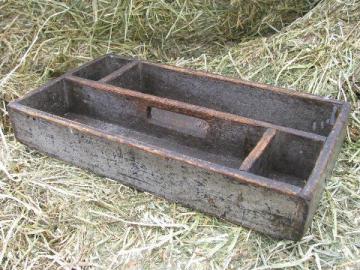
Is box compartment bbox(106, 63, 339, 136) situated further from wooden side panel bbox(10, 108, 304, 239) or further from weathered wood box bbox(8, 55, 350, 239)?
wooden side panel bbox(10, 108, 304, 239)

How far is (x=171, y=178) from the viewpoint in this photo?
2.46m

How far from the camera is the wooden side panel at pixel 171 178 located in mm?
2230

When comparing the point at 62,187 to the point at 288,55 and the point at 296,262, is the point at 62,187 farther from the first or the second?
the point at 288,55

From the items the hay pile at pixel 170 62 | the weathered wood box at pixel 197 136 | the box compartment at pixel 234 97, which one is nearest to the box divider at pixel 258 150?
the weathered wood box at pixel 197 136

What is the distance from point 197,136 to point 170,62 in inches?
37.6

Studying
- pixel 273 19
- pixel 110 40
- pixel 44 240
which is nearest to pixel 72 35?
pixel 110 40

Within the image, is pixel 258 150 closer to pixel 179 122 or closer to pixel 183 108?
pixel 183 108

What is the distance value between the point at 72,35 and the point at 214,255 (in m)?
2.15

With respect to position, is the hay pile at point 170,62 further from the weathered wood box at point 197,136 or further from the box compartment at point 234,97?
the box compartment at point 234,97

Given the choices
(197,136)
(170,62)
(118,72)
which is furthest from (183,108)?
(170,62)

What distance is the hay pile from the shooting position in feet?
7.46

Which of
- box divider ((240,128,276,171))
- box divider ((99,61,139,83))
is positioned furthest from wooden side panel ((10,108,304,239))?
box divider ((99,61,139,83))

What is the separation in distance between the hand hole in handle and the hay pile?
471 millimetres

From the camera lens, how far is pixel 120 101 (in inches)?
121
